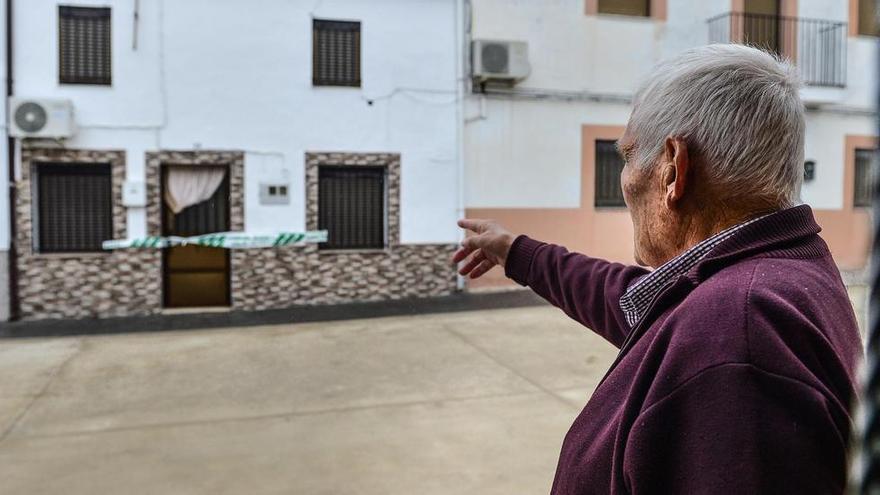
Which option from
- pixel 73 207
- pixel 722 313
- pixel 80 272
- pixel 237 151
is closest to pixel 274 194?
pixel 237 151

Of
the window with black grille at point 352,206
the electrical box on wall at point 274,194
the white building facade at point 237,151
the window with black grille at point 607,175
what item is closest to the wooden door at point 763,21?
the window with black grille at point 607,175

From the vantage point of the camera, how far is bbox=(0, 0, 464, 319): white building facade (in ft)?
26.7

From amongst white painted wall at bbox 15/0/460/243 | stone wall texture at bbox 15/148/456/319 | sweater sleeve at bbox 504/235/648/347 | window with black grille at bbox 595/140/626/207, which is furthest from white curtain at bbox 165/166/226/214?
sweater sleeve at bbox 504/235/648/347

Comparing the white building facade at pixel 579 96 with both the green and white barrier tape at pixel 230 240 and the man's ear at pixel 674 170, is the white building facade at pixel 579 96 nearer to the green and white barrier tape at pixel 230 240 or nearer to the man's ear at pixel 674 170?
the green and white barrier tape at pixel 230 240

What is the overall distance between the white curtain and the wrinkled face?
8094mm

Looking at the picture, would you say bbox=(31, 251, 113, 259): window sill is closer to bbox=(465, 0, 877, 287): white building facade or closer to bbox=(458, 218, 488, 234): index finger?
bbox=(465, 0, 877, 287): white building facade

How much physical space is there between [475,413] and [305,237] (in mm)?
5075

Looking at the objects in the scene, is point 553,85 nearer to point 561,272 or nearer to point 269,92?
point 269,92

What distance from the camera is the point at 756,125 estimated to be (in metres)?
1.03

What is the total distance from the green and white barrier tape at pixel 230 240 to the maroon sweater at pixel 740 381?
7.99 m

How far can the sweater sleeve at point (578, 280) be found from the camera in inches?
65.8

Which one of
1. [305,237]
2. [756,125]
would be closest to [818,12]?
[305,237]

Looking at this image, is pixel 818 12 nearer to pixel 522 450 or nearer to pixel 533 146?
pixel 533 146

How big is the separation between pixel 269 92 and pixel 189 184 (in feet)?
5.07
